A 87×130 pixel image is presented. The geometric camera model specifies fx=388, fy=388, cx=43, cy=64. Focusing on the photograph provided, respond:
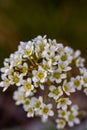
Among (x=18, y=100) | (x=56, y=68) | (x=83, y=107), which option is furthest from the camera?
(x=83, y=107)

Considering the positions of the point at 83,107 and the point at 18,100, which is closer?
the point at 18,100

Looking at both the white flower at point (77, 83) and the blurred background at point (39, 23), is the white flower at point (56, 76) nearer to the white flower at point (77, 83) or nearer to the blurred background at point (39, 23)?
the white flower at point (77, 83)

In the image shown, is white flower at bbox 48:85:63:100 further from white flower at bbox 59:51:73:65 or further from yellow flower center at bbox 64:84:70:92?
Answer: white flower at bbox 59:51:73:65

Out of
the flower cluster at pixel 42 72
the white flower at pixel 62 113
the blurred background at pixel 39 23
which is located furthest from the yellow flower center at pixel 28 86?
the blurred background at pixel 39 23

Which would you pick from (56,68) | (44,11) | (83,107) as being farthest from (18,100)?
(44,11)

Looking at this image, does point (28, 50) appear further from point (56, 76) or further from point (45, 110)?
point (45, 110)

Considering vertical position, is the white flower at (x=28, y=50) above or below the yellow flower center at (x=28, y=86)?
above

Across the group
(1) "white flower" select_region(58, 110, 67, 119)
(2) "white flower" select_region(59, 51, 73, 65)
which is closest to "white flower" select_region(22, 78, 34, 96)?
(2) "white flower" select_region(59, 51, 73, 65)

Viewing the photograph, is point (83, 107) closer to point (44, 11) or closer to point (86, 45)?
point (86, 45)
